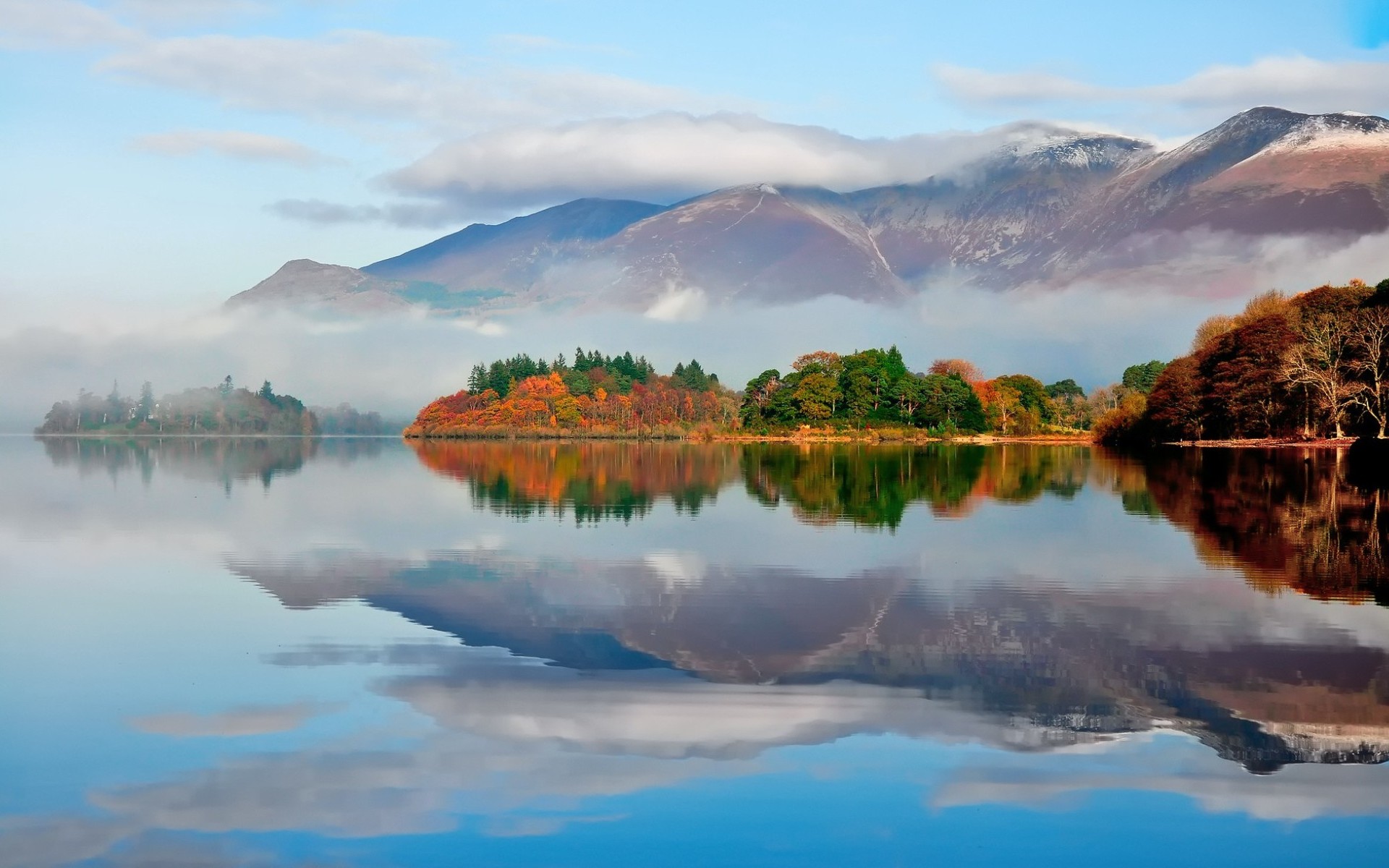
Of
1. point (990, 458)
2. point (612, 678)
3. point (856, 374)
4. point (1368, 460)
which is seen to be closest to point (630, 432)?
point (856, 374)

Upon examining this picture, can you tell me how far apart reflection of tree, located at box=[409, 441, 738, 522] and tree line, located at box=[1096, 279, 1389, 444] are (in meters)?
38.2

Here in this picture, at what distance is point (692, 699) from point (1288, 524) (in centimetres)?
1894

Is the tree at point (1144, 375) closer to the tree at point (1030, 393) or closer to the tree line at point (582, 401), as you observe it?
the tree at point (1030, 393)

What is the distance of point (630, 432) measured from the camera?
154 metres

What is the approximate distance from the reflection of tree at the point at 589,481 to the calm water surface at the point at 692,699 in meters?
7.47

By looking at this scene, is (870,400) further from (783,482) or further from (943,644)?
(943,644)

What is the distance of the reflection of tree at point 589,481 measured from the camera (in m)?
28.9

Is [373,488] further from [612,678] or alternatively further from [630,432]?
[630,432]

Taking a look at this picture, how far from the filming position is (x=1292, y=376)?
75.6 meters

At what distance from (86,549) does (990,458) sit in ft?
183

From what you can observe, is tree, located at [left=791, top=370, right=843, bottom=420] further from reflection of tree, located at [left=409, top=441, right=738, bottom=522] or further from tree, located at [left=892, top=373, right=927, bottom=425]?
reflection of tree, located at [left=409, top=441, right=738, bottom=522]

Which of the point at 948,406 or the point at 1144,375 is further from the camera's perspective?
the point at 1144,375

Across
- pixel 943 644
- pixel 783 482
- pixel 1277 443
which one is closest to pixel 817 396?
pixel 1277 443

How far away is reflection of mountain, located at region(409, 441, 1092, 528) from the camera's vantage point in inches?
1129
